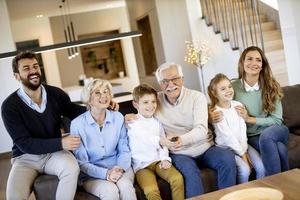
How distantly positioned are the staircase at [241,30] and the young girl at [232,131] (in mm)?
3293

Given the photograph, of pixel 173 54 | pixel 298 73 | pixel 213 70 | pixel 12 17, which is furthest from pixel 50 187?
pixel 12 17

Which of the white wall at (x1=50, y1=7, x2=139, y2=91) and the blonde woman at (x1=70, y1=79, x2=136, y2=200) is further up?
the white wall at (x1=50, y1=7, x2=139, y2=91)

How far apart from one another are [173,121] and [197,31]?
15.0 feet

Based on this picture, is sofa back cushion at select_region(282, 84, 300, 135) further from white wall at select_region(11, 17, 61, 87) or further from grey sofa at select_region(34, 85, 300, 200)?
white wall at select_region(11, 17, 61, 87)

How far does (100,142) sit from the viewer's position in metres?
2.66

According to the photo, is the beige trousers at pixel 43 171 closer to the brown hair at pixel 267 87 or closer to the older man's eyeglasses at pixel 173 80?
the older man's eyeglasses at pixel 173 80

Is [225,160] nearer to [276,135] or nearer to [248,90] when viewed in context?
[276,135]

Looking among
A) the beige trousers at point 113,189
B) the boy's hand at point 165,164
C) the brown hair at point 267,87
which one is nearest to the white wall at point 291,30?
the brown hair at point 267,87

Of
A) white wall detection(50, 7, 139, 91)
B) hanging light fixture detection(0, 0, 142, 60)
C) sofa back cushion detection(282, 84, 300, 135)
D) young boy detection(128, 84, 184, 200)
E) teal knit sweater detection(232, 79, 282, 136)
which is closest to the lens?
young boy detection(128, 84, 184, 200)

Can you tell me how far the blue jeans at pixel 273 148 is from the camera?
2736mm

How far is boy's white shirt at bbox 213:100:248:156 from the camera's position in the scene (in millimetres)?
2791

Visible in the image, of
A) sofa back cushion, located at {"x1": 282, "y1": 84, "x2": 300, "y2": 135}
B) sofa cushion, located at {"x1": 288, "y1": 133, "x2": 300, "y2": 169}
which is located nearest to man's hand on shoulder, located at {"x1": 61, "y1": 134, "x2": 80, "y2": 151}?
sofa cushion, located at {"x1": 288, "y1": 133, "x2": 300, "y2": 169}

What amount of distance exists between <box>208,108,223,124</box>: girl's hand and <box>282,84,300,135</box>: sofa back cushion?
32.2 inches

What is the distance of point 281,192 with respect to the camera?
188cm
